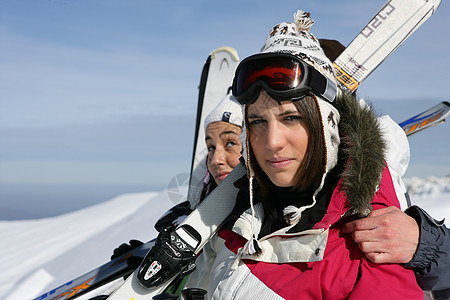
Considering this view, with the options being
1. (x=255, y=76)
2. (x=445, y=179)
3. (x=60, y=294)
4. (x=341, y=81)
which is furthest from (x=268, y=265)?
(x=445, y=179)

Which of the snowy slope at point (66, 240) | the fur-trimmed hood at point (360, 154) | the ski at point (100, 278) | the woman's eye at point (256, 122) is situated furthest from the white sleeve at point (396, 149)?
the snowy slope at point (66, 240)

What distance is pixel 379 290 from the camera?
1274 mm

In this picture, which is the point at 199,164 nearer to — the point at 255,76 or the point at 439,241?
the point at 255,76

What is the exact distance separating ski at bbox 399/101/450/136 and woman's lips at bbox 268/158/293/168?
2026 millimetres

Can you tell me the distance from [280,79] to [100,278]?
2.12 meters

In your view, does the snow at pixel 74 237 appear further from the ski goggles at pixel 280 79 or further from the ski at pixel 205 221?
the ski goggles at pixel 280 79

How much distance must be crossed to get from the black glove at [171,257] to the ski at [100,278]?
3.03 feet

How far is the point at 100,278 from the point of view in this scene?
2.97m

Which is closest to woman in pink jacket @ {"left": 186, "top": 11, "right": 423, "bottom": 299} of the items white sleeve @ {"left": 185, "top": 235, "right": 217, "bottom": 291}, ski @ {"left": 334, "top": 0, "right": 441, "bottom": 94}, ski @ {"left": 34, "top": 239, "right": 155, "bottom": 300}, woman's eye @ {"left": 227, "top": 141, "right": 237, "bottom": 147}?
white sleeve @ {"left": 185, "top": 235, "right": 217, "bottom": 291}

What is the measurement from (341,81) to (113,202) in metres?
8.51

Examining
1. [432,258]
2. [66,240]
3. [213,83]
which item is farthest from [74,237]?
[432,258]

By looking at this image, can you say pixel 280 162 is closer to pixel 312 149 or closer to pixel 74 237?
pixel 312 149

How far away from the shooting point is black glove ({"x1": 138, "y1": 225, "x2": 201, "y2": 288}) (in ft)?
6.38

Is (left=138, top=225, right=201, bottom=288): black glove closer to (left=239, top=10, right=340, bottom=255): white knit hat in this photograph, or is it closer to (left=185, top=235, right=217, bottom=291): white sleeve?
(left=185, top=235, right=217, bottom=291): white sleeve
